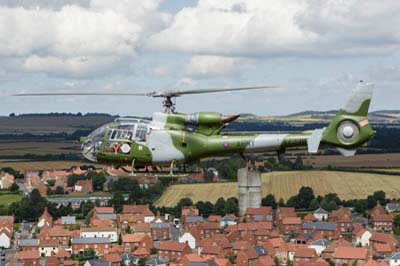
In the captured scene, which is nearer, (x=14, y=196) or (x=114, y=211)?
(x=114, y=211)

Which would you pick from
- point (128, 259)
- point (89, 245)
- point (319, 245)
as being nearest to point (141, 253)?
point (128, 259)

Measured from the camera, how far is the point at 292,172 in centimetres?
14800

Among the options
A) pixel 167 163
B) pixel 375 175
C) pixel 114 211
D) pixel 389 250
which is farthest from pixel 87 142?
pixel 375 175

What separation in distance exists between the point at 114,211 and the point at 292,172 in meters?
36.9

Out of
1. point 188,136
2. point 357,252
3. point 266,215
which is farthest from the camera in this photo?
point 266,215

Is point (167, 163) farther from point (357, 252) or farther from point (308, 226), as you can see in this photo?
point (308, 226)

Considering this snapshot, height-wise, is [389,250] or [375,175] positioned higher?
[375,175]

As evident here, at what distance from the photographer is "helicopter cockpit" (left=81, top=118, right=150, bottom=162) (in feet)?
113

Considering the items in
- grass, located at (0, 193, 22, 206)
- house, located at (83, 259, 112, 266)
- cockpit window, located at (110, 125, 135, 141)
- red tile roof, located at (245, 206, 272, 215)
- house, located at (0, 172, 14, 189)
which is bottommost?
house, located at (83, 259, 112, 266)

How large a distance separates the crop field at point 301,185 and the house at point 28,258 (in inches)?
1472

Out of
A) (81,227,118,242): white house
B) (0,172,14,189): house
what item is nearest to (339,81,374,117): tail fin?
(81,227,118,242): white house

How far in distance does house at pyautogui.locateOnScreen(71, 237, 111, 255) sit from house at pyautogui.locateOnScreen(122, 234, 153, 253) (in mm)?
2402

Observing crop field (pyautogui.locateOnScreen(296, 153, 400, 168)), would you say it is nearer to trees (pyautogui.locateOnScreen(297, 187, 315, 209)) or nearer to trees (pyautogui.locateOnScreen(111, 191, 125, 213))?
trees (pyautogui.locateOnScreen(297, 187, 315, 209))

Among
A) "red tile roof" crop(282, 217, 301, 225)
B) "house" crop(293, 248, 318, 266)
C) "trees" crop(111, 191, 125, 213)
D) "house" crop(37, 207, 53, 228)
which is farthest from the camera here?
"trees" crop(111, 191, 125, 213)
